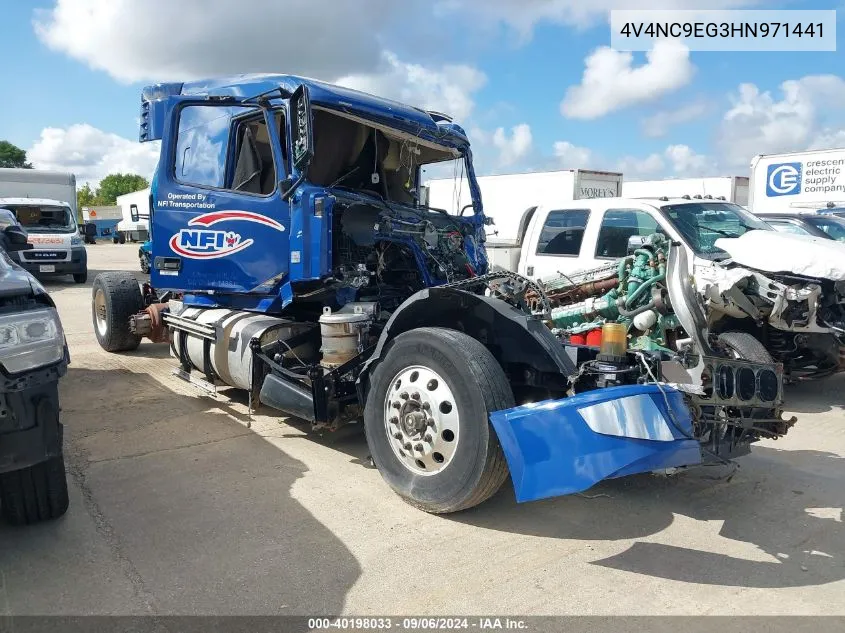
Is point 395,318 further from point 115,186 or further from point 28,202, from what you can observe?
point 115,186

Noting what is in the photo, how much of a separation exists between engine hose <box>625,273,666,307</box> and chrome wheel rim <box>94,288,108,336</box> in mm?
6281

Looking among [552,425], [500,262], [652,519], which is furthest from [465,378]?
[500,262]

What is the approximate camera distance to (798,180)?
54.0 feet

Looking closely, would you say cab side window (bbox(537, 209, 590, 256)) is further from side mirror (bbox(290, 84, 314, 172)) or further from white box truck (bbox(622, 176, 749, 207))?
white box truck (bbox(622, 176, 749, 207))

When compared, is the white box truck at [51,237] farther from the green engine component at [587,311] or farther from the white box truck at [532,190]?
the green engine component at [587,311]

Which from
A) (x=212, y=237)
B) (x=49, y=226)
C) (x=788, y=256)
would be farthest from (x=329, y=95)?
(x=49, y=226)

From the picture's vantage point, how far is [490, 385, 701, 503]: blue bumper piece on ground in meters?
3.10

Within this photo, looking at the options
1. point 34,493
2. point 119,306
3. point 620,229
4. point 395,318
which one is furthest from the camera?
point 119,306

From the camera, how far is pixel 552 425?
3.18 m

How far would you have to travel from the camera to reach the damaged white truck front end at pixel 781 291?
5684mm

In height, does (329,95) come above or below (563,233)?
above

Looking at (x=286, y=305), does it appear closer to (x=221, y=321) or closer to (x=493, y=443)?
(x=221, y=321)

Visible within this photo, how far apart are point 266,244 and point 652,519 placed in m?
3.48

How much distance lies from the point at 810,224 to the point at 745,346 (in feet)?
17.2
